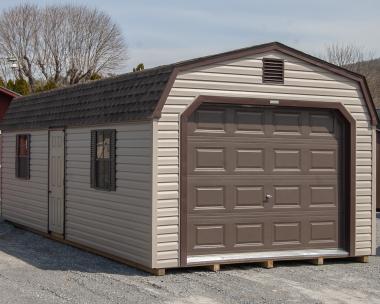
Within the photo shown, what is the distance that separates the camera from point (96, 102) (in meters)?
11.7

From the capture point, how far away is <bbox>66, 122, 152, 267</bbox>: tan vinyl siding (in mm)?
9930

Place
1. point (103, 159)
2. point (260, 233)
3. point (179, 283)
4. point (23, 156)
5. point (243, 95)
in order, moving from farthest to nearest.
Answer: point (23, 156)
point (103, 159)
point (260, 233)
point (243, 95)
point (179, 283)

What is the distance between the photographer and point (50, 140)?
532 inches

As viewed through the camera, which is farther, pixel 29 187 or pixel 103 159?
pixel 29 187

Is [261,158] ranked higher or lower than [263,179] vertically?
higher

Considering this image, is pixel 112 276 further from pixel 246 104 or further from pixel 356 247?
pixel 356 247

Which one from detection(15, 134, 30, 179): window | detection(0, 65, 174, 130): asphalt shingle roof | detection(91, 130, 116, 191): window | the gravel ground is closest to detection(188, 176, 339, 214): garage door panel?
the gravel ground

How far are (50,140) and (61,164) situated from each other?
802 millimetres

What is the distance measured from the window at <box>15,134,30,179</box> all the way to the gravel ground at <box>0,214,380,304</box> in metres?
3.69

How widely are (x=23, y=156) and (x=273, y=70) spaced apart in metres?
6.71

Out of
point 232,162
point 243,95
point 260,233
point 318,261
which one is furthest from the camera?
point 318,261

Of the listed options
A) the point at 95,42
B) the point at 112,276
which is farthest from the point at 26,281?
the point at 95,42

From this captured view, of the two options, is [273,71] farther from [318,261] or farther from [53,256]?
[53,256]

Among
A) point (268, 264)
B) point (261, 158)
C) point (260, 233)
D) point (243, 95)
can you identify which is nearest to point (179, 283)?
point (268, 264)
